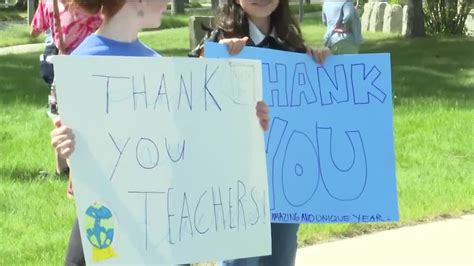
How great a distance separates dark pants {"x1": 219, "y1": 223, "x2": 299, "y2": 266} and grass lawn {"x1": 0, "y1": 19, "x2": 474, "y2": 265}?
1.46 m

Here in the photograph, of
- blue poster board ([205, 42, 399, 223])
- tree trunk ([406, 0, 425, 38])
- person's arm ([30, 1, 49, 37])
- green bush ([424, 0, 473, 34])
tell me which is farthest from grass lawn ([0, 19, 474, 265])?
green bush ([424, 0, 473, 34])

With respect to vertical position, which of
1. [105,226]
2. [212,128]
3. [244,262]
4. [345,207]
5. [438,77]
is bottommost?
[438,77]

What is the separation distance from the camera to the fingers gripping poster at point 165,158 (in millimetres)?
2512

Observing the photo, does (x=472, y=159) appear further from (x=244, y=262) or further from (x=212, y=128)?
(x=212, y=128)

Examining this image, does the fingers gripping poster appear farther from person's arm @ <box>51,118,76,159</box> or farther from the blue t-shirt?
the blue t-shirt

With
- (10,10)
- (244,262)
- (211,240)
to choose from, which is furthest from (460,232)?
(10,10)

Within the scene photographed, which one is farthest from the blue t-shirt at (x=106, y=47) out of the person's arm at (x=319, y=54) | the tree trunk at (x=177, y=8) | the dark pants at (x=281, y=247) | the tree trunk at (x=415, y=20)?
the tree trunk at (x=177, y=8)

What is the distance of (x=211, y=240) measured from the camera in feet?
Answer: 9.11

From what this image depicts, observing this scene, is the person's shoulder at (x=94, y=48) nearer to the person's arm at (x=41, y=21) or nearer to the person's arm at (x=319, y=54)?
the person's arm at (x=319, y=54)

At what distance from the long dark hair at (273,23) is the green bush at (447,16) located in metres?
15.6

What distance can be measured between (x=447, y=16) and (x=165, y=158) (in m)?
16.6

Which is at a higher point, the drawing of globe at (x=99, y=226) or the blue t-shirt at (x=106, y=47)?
the blue t-shirt at (x=106, y=47)

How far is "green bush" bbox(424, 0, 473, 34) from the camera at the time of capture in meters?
18.5

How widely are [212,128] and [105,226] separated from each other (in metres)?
0.48
